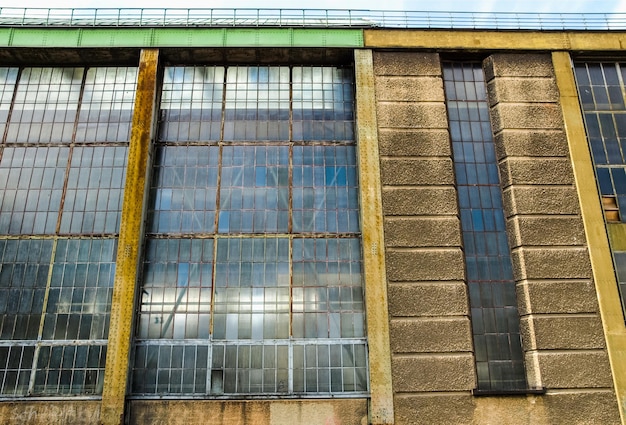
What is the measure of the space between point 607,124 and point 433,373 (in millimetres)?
10081

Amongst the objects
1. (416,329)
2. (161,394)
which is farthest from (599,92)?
(161,394)

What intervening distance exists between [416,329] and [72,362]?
31.8ft

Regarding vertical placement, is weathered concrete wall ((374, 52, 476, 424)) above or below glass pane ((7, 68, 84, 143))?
below

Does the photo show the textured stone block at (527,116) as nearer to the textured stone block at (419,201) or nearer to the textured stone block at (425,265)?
the textured stone block at (419,201)

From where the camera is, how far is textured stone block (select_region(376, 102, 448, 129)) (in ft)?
45.9

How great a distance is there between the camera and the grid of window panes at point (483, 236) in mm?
12266

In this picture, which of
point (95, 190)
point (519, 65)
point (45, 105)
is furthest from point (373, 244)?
point (45, 105)

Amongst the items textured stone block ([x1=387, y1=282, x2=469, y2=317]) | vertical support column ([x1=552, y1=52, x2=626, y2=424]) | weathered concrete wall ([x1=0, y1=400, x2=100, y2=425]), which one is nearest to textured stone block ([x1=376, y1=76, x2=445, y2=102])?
vertical support column ([x1=552, y1=52, x2=626, y2=424])

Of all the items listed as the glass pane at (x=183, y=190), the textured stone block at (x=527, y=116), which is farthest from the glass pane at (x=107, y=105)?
the textured stone block at (x=527, y=116)

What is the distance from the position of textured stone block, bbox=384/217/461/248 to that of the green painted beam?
6350mm

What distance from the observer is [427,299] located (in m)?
12.3

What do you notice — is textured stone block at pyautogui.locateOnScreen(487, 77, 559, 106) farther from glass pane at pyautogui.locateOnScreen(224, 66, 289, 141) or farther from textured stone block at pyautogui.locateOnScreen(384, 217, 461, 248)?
glass pane at pyautogui.locateOnScreen(224, 66, 289, 141)

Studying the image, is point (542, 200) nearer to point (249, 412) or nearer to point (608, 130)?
point (608, 130)

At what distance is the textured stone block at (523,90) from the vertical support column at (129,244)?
448 inches
